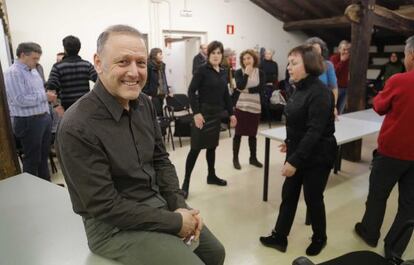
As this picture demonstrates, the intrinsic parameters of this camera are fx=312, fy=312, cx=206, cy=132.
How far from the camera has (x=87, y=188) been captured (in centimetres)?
105

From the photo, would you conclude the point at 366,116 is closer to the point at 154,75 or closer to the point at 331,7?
the point at 154,75

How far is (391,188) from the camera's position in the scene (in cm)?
209

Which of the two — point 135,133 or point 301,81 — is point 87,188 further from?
point 301,81

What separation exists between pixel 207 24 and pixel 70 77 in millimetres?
4079

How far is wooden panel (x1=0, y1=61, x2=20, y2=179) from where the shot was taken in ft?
6.55

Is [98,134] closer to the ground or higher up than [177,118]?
higher up

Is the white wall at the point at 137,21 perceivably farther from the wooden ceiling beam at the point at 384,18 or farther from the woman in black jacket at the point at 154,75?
the wooden ceiling beam at the point at 384,18

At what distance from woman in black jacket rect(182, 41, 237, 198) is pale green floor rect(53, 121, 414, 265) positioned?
0.42 meters

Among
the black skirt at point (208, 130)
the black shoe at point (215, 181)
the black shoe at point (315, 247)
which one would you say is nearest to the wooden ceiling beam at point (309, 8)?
the black skirt at point (208, 130)

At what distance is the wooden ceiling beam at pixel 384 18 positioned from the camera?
12.3 ft

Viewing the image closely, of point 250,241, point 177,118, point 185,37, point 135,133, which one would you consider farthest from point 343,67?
point 135,133

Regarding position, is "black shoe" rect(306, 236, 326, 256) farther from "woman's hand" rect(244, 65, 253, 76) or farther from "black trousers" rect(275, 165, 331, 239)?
"woman's hand" rect(244, 65, 253, 76)

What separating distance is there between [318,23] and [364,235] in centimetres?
623

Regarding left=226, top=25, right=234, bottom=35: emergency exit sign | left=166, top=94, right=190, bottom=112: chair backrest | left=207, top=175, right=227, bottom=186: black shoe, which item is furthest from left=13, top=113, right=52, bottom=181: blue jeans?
left=226, top=25, right=234, bottom=35: emergency exit sign
